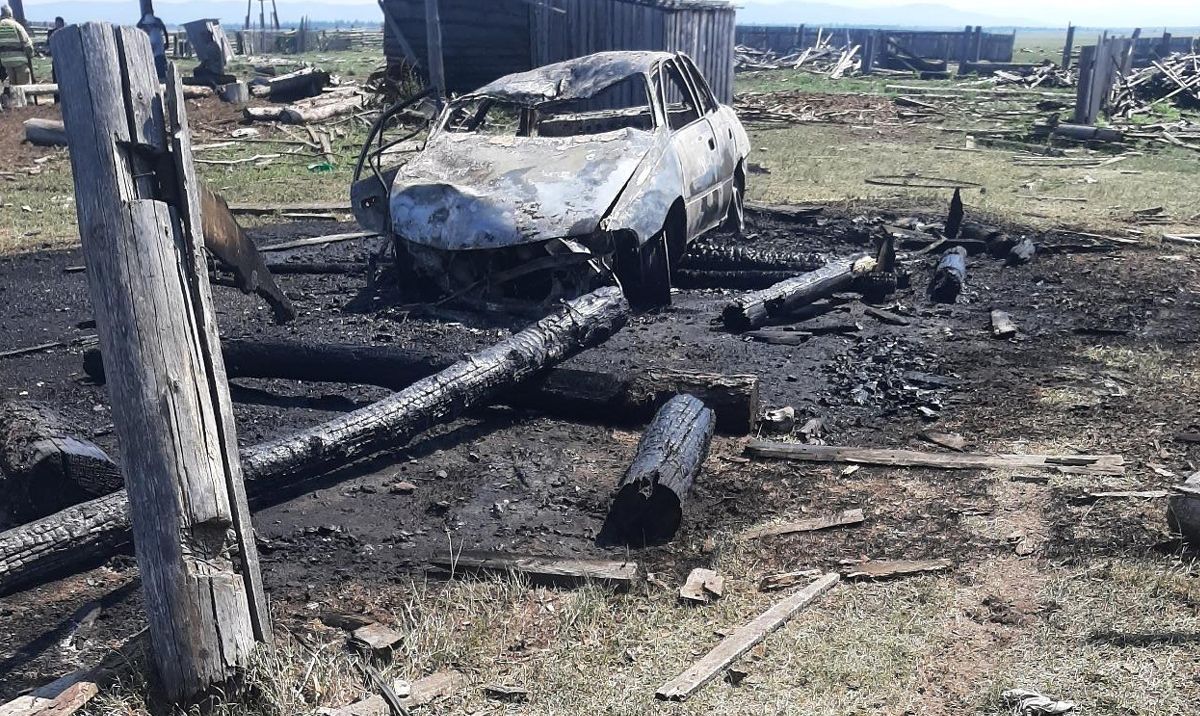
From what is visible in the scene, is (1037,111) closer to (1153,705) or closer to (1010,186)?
(1010,186)

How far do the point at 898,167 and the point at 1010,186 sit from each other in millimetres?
2187

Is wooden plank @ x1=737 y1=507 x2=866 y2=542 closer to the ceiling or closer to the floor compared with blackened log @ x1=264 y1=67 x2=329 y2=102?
closer to the floor

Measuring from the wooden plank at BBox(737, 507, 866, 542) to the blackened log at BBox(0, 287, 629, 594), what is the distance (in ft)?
6.00

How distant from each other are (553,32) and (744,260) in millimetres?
10996

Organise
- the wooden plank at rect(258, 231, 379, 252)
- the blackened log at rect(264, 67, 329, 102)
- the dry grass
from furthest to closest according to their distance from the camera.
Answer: the blackened log at rect(264, 67, 329, 102) → the dry grass → the wooden plank at rect(258, 231, 379, 252)

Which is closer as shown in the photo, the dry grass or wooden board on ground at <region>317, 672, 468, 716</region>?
wooden board on ground at <region>317, 672, 468, 716</region>

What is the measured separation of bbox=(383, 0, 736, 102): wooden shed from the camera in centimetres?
1714

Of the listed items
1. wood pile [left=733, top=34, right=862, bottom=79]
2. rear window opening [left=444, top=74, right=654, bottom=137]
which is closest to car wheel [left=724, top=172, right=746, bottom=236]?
rear window opening [left=444, top=74, right=654, bottom=137]

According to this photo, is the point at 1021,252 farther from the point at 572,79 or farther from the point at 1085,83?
the point at 1085,83

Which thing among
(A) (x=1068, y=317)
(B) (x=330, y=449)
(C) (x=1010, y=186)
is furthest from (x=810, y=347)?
(C) (x=1010, y=186)

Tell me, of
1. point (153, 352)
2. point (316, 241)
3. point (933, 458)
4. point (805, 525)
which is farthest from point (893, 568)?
point (316, 241)

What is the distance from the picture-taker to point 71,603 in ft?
13.3

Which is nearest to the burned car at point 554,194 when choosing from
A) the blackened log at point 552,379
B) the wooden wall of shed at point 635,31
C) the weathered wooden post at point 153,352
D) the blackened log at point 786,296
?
the blackened log at point 786,296

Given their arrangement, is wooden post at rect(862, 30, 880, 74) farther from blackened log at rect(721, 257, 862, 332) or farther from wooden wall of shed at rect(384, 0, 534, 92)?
blackened log at rect(721, 257, 862, 332)
